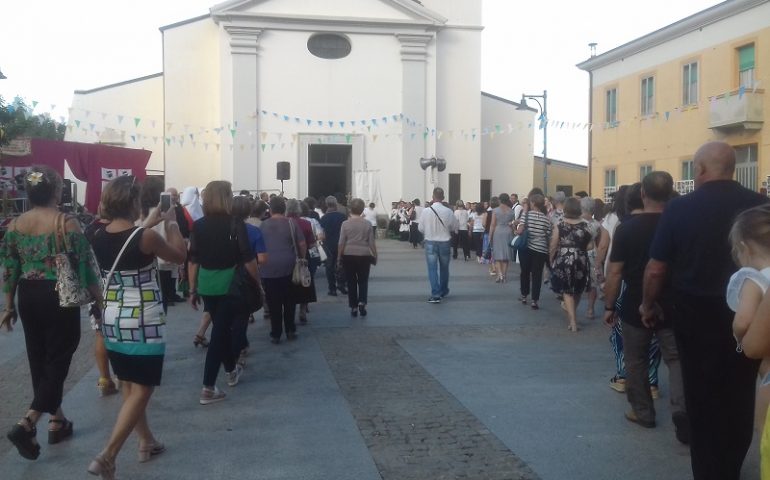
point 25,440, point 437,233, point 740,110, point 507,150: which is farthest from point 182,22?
point 25,440

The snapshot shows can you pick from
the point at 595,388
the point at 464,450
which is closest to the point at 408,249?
the point at 595,388

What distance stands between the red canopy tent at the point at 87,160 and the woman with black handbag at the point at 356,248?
6639 mm

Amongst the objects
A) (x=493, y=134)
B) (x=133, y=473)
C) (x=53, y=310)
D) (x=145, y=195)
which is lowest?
(x=133, y=473)

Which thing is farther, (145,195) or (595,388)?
(595,388)

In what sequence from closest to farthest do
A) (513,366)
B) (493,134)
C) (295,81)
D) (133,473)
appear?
(133,473) → (513,366) → (295,81) → (493,134)

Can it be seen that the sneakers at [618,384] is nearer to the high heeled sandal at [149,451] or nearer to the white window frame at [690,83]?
the high heeled sandal at [149,451]

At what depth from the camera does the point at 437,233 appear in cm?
1298

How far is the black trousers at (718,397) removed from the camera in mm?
4332

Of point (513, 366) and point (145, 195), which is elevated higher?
point (145, 195)

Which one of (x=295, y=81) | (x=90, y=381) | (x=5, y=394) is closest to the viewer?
(x=5, y=394)

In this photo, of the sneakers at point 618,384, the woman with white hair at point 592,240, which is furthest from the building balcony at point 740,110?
the sneakers at point 618,384

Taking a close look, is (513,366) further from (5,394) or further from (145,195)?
(5,394)

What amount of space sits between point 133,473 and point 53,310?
4.01 feet

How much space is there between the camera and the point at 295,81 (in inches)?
1358
